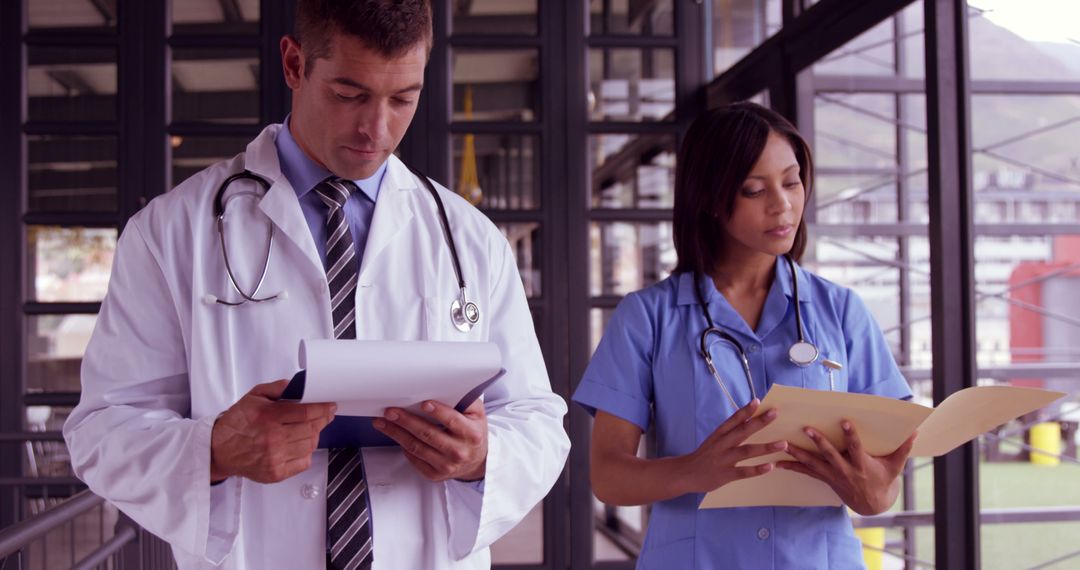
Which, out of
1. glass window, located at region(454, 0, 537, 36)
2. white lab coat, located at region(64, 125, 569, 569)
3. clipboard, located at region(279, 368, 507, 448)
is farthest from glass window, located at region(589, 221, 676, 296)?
clipboard, located at region(279, 368, 507, 448)

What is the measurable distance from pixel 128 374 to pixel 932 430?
4.01 feet

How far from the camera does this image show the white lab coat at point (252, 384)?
1385mm

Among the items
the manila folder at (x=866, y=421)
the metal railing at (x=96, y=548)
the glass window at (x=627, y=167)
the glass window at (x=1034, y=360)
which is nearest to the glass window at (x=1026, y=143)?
the glass window at (x=1034, y=360)

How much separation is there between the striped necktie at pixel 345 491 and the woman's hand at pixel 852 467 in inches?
26.6

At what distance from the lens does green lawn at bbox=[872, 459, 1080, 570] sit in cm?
253

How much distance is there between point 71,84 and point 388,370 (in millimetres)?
3162

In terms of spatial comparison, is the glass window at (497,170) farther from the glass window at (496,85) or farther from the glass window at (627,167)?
the glass window at (627,167)

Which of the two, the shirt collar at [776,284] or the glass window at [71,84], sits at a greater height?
the glass window at [71,84]

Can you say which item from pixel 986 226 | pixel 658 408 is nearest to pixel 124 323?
pixel 658 408

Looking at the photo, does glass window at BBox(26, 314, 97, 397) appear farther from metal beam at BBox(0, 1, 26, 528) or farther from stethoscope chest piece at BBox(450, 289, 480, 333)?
stethoscope chest piece at BBox(450, 289, 480, 333)

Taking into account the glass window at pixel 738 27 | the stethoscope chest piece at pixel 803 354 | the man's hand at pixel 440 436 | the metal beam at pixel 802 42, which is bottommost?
the man's hand at pixel 440 436

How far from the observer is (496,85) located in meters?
3.83

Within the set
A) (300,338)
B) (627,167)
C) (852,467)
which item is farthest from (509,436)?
(627,167)

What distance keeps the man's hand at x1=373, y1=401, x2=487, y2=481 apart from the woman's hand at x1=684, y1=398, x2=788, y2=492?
1.36 ft
